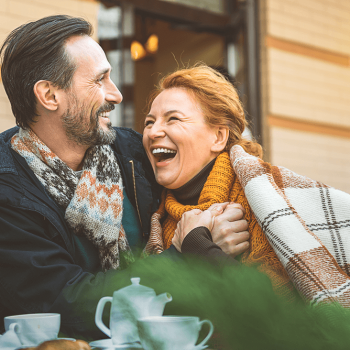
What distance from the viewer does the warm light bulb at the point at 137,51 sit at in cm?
407

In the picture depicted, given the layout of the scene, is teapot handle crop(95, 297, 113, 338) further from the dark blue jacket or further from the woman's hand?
the woman's hand

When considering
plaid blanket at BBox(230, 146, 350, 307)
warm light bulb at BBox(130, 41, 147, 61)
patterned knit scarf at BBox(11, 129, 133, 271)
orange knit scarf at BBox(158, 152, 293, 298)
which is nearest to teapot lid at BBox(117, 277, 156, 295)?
plaid blanket at BBox(230, 146, 350, 307)

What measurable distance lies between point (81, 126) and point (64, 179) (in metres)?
0.23

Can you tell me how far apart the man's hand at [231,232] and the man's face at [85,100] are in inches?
23.5

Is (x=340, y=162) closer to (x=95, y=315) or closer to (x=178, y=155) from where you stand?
A: (x=178, y=155)

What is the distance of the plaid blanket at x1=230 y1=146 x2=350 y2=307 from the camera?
3.71 ft

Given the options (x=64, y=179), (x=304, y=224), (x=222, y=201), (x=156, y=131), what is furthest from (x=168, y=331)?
(x=156, y=131)

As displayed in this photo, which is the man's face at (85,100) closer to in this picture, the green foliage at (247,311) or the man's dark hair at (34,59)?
the man's dark hair at (34,59)

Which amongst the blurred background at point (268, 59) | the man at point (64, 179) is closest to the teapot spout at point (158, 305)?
the man at point (64, 179)

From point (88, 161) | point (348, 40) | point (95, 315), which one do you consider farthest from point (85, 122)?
point (348, 40)

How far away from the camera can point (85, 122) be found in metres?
1.74

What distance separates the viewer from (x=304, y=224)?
4.19 feet

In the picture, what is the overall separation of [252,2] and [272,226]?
350 cm

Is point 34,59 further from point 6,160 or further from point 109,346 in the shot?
point 109,346
